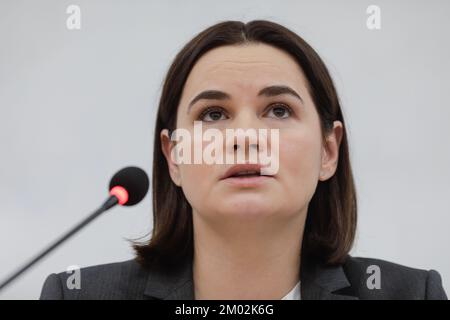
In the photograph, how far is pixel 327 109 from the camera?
83.7 inches

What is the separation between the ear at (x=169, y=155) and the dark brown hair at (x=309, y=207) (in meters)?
0.03

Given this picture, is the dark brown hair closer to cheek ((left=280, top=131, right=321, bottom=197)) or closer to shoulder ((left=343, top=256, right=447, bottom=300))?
shoulder ((left=343, top=256, right=447, bottom=300))

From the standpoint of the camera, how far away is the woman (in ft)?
6.07

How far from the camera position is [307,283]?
2043mm

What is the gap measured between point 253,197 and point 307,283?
423 millimetres

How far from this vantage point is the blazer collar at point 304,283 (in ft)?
6.62

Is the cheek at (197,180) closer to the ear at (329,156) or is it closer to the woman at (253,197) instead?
the woman at (253,197)

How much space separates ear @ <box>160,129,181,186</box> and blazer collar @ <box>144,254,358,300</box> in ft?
0.98

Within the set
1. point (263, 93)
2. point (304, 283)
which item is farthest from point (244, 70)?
point (304, 283)

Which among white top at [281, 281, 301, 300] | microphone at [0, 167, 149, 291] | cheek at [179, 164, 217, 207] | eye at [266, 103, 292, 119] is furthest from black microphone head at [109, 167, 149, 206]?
white top at [281, 281, 301, 300]
